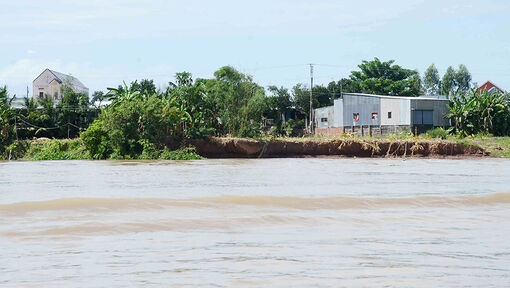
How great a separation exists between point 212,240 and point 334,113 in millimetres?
45016

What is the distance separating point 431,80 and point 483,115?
158 ft

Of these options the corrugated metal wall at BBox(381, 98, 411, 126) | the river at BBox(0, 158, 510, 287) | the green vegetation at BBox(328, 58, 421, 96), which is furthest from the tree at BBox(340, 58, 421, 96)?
the river at BBox(0, 158, 510, 287)

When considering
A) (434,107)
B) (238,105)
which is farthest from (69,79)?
(434,107)

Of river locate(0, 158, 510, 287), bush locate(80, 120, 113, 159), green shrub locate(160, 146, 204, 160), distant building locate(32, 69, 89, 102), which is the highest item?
distant building locate(32, 69, 89, 102)

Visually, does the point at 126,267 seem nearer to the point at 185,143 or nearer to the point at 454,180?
the point at 454,180

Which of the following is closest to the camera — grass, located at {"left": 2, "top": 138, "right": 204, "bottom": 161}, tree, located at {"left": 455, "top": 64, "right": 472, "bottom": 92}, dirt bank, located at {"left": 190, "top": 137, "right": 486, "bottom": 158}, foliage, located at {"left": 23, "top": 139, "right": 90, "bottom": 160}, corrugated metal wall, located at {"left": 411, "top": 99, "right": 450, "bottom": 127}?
grass, located at {"left": 2, "top": 138, "right": 204, "bottom": 161}

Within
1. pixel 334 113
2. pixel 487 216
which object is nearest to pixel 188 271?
pixel 487 216

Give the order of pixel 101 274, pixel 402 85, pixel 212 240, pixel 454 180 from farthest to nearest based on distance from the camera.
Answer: pixel 402 85
pixel 454 180
pixel 212 240
pixel 101 274

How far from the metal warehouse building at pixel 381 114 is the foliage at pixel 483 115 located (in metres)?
3.60

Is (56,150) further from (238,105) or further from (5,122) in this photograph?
(238,105)

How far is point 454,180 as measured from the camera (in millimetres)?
13852

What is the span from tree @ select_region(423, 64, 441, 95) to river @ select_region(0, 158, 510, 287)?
7130 cm

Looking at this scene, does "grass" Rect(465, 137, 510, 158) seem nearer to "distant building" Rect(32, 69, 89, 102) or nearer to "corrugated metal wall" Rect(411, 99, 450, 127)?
"corrugated metal wall" Rect(411, 99, 450, 127)

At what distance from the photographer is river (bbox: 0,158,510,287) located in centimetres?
451
